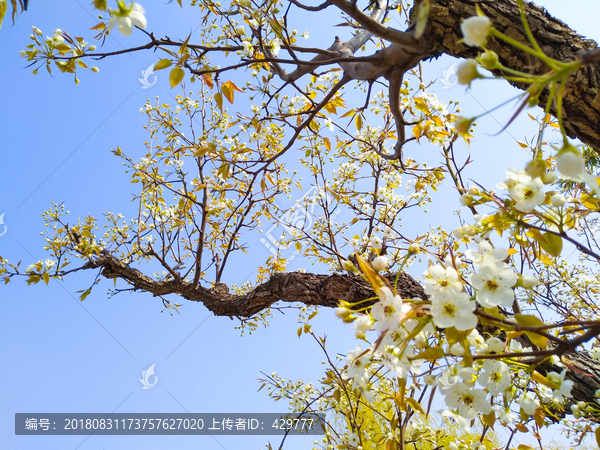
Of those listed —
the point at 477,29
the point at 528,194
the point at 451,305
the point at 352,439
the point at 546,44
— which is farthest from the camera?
the point at 352,439

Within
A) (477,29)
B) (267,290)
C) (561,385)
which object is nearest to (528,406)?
(561,385)

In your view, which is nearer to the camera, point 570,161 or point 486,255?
point 570,161

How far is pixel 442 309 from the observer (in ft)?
1.53

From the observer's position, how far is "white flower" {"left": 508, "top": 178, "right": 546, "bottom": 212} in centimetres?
55

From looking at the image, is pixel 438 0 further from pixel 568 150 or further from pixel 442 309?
pixel 442 309

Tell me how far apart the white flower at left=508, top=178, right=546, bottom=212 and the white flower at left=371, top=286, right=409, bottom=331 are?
0.90 ft

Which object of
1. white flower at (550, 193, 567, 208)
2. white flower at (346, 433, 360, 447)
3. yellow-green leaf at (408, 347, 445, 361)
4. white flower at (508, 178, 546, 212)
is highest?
white flower at (508, 178, 546, 212)

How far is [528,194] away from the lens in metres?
0.57

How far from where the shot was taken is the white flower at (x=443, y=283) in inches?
18.4

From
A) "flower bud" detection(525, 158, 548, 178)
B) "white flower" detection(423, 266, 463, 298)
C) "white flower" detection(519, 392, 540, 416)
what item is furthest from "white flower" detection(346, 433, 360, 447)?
"flower bud" detection(525, 158, 548, 178)

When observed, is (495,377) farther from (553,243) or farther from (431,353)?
(553,243)

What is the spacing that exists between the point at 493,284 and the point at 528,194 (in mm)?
178

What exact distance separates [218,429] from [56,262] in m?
1.75

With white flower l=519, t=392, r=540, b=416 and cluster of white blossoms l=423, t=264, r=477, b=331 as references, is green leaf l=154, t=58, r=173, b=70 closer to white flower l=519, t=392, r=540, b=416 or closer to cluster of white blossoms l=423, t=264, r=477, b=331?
cluster of white blossoms l=423, t=264, r=477, b=331
